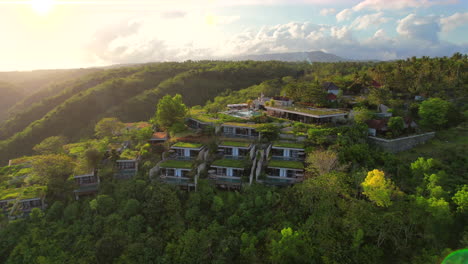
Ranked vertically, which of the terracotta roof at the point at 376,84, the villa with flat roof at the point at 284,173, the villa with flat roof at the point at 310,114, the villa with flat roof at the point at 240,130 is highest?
the terracotta roof at the point at 376,84

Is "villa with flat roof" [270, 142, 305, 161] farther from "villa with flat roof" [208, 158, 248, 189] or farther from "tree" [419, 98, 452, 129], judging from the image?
"tree" [419, 98, 452, 129]

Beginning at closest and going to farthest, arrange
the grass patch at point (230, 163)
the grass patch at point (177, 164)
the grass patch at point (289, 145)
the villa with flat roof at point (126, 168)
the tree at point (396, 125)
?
1. the grass patch at point (230, 163)
2. the grass patch at point (177, 164)
3. the grass patch at point (289, 145)
4. the villa with flat roof at point (126, 168)
5. the tree at point (396, 125)

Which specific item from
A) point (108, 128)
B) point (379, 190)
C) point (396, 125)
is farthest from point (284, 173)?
point (108, 128)

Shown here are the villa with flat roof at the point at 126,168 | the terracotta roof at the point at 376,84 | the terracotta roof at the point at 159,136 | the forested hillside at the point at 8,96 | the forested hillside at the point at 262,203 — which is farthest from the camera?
the forested hillside at the point at 8,96

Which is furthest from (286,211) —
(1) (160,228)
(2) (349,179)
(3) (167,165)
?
(3) (167,165)

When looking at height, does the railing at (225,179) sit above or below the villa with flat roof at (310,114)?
below

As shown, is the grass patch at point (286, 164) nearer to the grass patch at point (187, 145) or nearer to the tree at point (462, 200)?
the grass patch at point (187, 145)

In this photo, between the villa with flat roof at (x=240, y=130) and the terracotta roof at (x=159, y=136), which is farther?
the terracotta roof at (x=159, y=136)

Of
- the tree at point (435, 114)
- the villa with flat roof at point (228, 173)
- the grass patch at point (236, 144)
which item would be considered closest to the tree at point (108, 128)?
the grass patch at point (236, 144)
